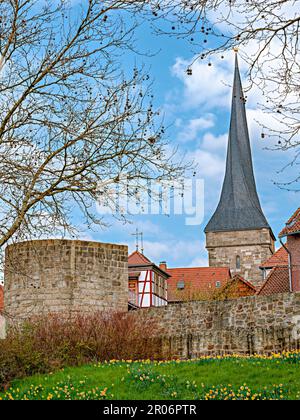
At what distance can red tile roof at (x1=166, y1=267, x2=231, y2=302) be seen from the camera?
53531 mm

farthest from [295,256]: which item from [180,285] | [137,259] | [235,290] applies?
[180,285]

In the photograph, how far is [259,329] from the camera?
18719 mm

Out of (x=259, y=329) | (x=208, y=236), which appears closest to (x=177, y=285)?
(x=208, y=236)

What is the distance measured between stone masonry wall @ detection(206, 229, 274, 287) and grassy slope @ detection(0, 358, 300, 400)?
55779 millimetres

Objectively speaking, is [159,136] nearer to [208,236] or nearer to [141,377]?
[141,377]

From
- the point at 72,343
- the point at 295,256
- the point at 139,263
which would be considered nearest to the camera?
the point at 72,343

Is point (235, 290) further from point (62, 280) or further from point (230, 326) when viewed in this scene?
point (230, 326)

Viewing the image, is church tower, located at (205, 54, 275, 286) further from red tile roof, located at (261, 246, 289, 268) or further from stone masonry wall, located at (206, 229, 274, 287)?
red tile roof, located at (261, 246, 289, 268)

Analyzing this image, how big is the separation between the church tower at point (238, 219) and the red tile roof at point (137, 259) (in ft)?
86.0

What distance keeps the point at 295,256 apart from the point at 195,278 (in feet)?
90.6

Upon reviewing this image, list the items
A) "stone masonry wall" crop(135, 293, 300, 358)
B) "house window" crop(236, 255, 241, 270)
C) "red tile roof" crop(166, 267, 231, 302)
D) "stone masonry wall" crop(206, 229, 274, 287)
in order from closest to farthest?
"stone masonry wall" crop(135, 293, 300, 358) → "red tile roof" crop(166, 267, 231, 302) → "house window" crop(236, 255, 241, 270) → "stone masonry wall" crop(206, 229, 274, 287)

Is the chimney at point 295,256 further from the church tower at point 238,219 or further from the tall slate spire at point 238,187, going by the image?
the tall slate spire at point 238,187

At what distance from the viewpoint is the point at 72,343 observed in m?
17.5

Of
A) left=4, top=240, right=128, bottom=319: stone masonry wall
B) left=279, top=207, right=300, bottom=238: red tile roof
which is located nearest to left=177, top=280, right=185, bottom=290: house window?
left=279, top=207, right=300, bottom=238: red tile roof
